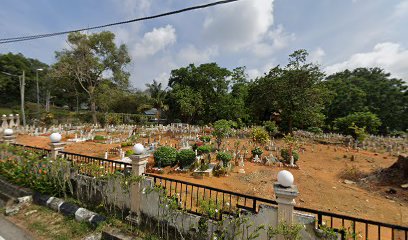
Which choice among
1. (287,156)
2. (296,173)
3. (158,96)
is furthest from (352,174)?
(158,96)

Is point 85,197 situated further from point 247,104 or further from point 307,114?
point 247,104

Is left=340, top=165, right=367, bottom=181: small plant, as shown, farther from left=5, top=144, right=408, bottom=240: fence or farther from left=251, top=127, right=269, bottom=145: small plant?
left=251, top=127, right=269, bottom=145: small plant

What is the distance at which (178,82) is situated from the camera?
96.3 feet

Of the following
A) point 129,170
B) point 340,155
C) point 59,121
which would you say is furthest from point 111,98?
point 340,155

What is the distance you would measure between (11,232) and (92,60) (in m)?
23.5

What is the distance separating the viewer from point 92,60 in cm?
2348

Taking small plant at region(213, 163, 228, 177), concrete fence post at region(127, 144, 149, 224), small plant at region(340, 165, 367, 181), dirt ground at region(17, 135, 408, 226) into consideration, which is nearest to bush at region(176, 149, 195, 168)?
dirt ground at region(17, 135, 408, 226)

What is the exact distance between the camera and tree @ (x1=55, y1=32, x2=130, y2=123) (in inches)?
898

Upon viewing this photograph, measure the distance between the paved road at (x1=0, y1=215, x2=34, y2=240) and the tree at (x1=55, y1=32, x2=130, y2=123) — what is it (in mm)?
22172

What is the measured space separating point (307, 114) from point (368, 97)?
17.7 m

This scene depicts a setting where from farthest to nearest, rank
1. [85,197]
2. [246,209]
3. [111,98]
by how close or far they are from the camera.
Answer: [111,98]
[85,197]
[246,209]

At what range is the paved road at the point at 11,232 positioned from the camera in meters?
4.17

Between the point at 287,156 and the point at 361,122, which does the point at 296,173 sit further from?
the point at 361,122

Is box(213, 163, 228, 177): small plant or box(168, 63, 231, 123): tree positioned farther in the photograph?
box(168, 63, 231, 123): tree
